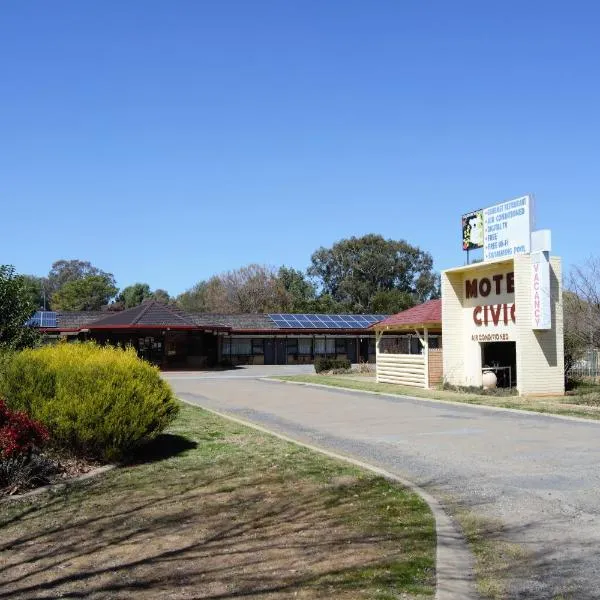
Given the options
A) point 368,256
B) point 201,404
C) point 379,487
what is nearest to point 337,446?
point 379,487

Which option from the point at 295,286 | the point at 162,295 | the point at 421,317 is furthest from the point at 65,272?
the point at 421,317

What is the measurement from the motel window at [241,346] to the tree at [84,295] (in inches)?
1919

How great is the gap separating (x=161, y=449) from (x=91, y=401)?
1.85m

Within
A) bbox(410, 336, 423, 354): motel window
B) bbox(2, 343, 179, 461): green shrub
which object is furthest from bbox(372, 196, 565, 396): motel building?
bbox(410, 336, 423, 354): motel window

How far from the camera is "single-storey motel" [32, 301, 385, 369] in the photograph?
4344 centimetres

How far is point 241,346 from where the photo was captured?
50.0 metres

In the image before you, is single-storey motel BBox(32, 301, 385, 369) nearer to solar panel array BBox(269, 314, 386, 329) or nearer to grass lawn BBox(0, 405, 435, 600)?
solar panel array BBox(269, 314, 386, 329)

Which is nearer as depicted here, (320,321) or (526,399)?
(526,399)

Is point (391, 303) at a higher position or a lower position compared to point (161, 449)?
higher

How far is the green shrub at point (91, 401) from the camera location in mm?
8875

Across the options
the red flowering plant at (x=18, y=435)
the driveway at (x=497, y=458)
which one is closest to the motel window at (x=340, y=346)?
the driveway at (x=497, y=458)

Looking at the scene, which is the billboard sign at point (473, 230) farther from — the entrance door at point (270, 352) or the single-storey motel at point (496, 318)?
the entrance door at point (270, 352)

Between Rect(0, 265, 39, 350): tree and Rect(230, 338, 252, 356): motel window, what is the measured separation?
31818 mm

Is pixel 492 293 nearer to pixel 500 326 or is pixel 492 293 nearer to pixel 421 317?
pixel 500 326
